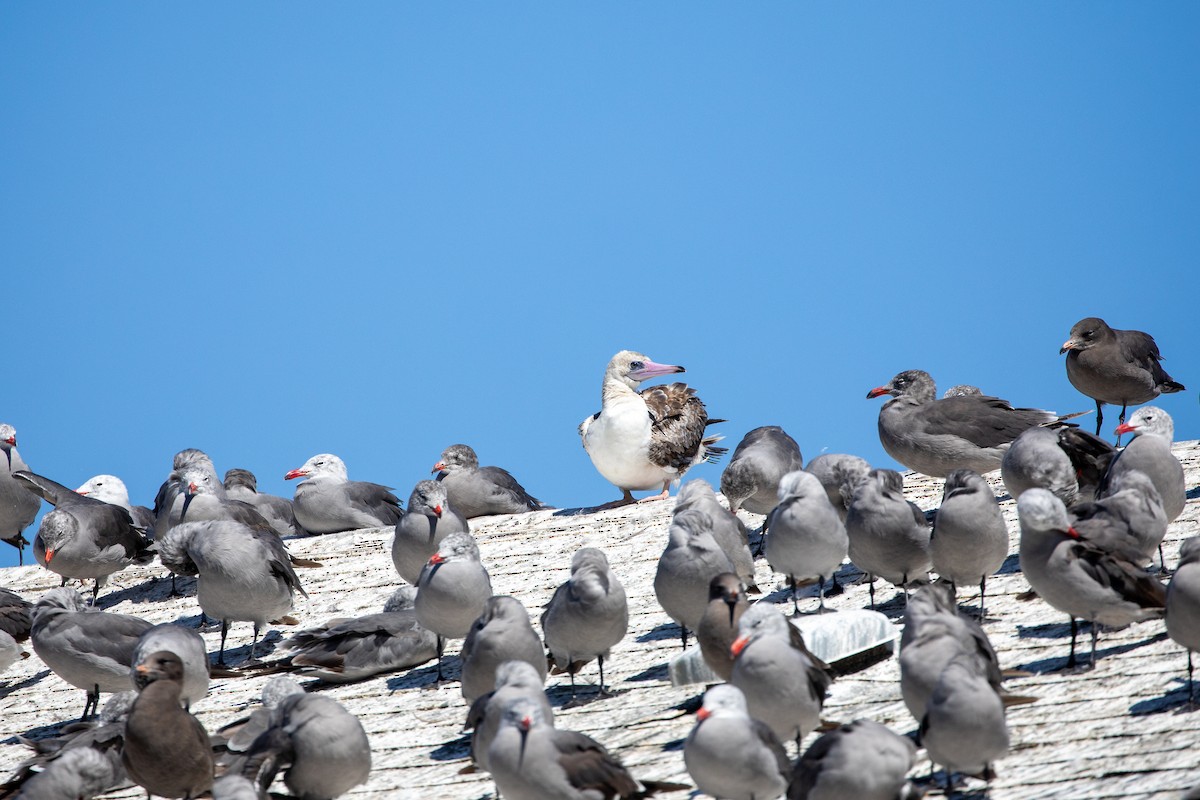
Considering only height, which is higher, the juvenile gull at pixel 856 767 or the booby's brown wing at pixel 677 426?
the booby's brown wing at pixel 677 426

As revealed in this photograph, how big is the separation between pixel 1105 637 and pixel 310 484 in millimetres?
8806

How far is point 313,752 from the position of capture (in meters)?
5.89

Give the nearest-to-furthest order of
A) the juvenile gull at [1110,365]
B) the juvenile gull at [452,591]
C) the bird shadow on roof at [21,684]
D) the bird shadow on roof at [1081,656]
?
the bird shadow on roof at [1081,656], the juvenile gull at [452,591], the bird shadow on roof at [21,684], the juvenile gull at [1110,365]

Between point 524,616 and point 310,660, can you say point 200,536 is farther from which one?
point 524,616

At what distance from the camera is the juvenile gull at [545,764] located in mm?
5168

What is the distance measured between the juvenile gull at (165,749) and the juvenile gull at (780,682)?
239 cm

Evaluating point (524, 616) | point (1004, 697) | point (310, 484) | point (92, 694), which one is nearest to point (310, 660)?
point (92, 694)

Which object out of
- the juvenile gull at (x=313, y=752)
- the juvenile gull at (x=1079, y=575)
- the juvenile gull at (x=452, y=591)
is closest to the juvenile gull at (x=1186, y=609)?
the juvenile gull at (x=1079, y=575)

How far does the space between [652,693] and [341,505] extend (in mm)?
7202

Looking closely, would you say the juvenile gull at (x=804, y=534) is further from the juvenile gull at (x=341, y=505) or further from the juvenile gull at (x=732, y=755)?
the juvenile gull at (x=341, y=505)

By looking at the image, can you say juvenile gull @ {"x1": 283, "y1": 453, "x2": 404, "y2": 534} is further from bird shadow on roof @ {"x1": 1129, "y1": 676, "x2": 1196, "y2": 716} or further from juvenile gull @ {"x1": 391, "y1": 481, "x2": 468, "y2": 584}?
bird shadow on roof @ {"x1": 1129, "y1": 676, "x2": 1196, "y2": 716}

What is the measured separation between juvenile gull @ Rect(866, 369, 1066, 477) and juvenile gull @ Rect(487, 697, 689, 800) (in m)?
5.77

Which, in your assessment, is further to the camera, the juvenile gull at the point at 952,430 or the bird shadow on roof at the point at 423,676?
the juvenile gull at the point at 952,430

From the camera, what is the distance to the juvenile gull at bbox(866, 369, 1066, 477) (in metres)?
10.4
